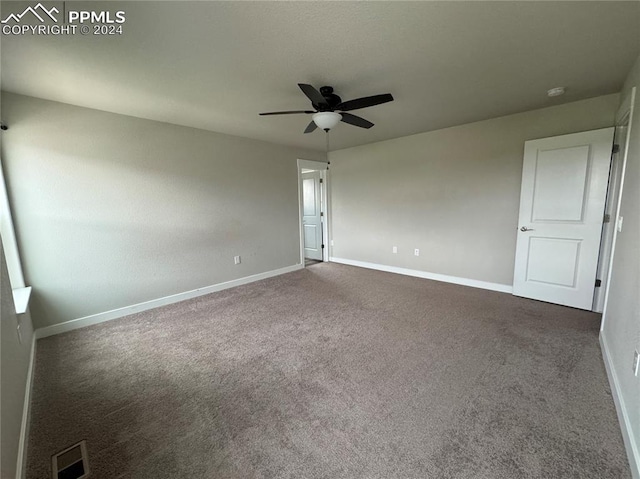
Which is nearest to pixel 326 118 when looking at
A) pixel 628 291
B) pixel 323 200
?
pixel 628 291

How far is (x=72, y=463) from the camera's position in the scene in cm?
133

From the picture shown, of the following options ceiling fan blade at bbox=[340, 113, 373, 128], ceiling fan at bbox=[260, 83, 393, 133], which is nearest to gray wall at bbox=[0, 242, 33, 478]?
ceiling fan at bbox=[260, 83, 393, 133]

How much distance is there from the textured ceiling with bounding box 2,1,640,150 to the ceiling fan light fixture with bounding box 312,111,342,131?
28cm

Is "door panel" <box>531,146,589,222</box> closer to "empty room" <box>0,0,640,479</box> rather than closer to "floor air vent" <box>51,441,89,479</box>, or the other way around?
"empty room" <box>0,0,640,479</box>

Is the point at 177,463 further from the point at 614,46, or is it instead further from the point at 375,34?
the point at 614,46

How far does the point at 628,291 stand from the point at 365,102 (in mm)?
2244

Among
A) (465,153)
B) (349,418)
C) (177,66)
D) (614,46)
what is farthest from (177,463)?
(465,153)

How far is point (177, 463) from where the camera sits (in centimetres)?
133

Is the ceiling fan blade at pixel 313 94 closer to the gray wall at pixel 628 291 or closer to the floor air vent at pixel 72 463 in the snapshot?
the gray wall at pixel 628 291

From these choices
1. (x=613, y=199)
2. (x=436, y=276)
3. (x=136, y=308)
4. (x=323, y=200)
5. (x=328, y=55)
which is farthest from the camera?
(x=323, y=200)

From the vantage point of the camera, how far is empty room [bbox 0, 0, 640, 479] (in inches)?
56.5

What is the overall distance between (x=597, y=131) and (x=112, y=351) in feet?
17.3

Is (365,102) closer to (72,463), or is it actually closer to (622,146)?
(622,146)

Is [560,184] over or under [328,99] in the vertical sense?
under
